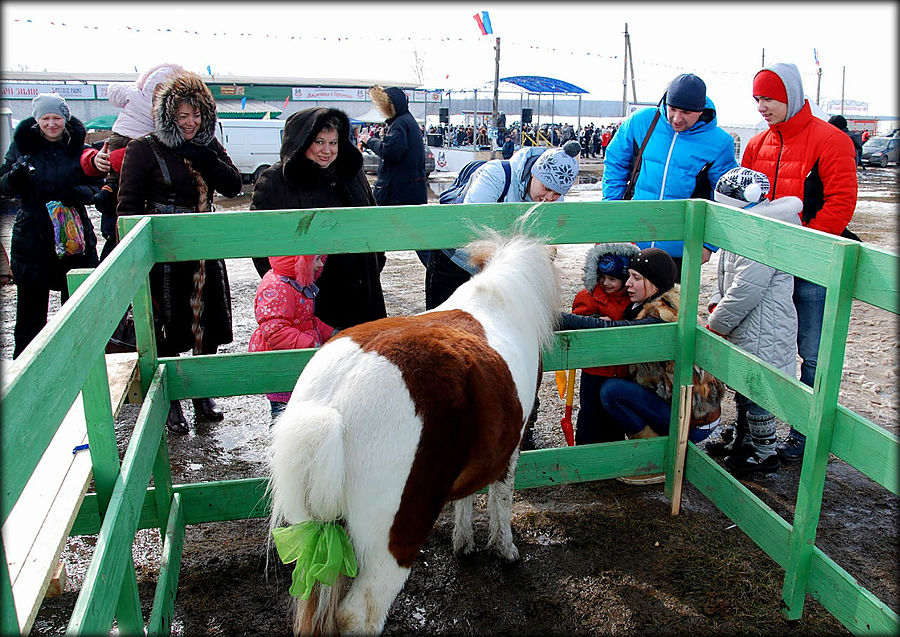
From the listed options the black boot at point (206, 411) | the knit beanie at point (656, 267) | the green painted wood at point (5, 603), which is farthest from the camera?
the black boot at point (206, 411)

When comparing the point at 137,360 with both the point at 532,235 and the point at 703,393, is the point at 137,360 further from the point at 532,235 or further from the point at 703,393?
the point at 703,393

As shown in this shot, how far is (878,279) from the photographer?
2.08m

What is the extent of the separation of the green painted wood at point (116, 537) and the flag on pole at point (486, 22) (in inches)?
710

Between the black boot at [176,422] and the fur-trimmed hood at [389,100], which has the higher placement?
the fur-trimmed hood at [389,100]

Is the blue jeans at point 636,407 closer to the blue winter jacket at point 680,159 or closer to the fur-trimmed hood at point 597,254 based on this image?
the fur-trimmed hood at point 597,254

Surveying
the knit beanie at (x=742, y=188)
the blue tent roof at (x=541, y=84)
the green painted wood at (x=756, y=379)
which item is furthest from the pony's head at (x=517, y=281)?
the blue tent roof at (x=541, y=84)

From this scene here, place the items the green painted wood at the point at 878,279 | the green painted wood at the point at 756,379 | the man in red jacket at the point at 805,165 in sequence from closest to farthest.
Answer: the green painted wood at the point at 878,279 → the green painted wood at the point at 756,379 → the man in red jacket at the point at 805,165

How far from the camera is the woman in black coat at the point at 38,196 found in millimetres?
4535

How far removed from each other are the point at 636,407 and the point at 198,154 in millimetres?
2946

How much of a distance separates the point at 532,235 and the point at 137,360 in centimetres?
180

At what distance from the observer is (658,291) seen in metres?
3.44

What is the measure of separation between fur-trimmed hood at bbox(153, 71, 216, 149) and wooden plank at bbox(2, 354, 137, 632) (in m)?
1.99

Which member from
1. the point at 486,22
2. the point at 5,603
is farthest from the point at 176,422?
the point at 486,22

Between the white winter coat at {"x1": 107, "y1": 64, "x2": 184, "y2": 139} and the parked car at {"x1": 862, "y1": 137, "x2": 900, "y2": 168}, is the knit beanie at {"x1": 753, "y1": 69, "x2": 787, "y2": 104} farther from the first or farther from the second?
the parked car at {"x1": 862, "y1": 137, "x2": 900, "y2": 168}
